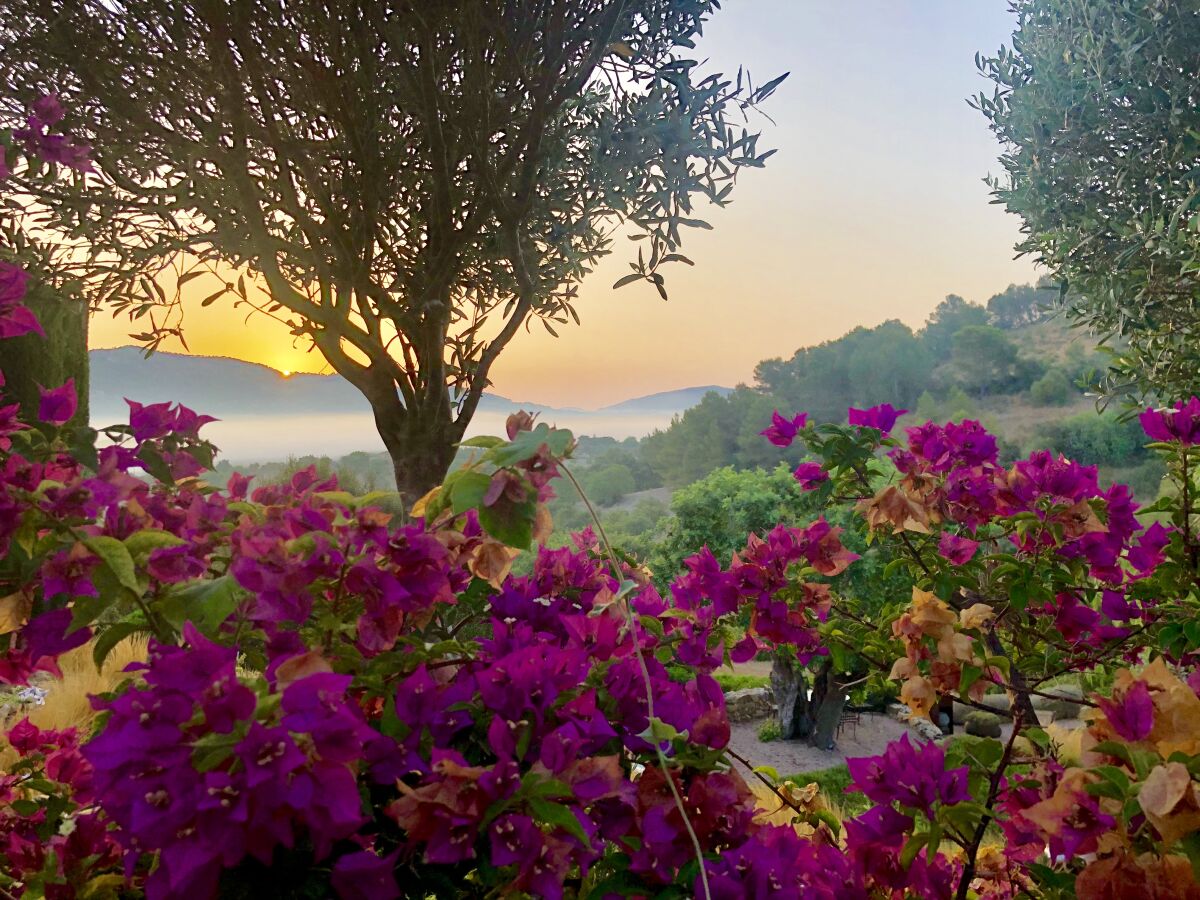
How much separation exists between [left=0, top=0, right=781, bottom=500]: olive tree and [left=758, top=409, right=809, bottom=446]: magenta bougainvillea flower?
28.7 inches

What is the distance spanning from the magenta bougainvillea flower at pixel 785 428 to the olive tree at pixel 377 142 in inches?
28.7

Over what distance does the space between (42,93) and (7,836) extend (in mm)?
2731

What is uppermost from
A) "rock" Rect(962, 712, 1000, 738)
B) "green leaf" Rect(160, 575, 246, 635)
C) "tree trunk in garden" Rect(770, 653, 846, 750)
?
"green leaf" Rect(160, 575, 246, 635)

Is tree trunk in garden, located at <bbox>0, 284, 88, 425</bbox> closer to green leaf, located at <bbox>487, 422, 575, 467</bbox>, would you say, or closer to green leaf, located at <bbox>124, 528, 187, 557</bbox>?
green leaf, located at <bbox>124, 528, 187, 557</bbox>

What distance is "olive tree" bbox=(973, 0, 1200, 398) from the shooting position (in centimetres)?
393

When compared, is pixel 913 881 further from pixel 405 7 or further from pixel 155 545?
pixel 405 7

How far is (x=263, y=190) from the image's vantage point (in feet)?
9.18

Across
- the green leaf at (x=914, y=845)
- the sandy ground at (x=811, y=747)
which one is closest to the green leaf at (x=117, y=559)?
the green leaf at (x=914, y=845)

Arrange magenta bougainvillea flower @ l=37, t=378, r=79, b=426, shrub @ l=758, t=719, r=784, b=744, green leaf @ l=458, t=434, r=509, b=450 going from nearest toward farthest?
green leaf @ l=458, t=434, r=509, b=450 < magenta bougainvillea flower @ l=37, t=378, r=79, b=426 < shrub @ l=758, t=719, r=784, b=744

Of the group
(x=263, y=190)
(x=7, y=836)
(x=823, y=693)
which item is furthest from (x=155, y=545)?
(x=823, y=693)

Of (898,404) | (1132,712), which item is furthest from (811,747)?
(898,404)

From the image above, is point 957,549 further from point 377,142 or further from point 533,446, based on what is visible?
point 377,142

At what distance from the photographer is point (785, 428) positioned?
5.80 ft

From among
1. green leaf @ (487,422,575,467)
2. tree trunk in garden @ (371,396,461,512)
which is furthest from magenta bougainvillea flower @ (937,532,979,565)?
tree trunk in garden @ (371,396,461,512)
